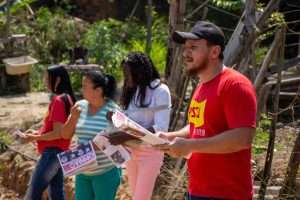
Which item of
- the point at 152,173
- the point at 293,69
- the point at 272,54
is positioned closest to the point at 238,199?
the point at 152,173

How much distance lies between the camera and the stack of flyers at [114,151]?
519cm

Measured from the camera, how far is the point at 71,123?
6180 millimetres

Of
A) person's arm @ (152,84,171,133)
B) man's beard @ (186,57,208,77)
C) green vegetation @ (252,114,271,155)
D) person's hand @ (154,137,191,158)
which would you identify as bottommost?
green vegetation @ (252,114,271,155)

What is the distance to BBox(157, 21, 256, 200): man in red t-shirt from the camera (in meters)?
3.84

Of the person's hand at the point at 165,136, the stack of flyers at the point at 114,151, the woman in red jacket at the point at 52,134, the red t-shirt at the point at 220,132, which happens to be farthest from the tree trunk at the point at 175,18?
the red t-shirt at the point at 220,132

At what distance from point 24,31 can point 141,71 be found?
10.7m

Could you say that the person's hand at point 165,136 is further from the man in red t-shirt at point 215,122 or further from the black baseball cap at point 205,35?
the black baseball cap at point 205,35

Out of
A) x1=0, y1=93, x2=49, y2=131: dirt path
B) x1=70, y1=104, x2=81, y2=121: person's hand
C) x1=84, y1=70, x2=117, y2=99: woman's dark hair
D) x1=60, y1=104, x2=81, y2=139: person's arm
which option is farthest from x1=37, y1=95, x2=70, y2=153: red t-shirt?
x1=0, y1=93, x2=49, y2=131: dirt path

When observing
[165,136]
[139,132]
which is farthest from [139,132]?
[165,136]

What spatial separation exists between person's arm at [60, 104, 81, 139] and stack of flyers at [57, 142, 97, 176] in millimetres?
474

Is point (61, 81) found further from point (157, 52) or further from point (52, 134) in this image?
point (157, 52)

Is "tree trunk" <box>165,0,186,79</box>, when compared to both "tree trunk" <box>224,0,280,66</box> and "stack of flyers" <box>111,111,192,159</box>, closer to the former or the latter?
"tree trunk" <box>224,0,280,66</box>

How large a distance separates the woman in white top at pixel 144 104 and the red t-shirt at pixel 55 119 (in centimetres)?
96

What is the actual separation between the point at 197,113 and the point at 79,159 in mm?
1726
